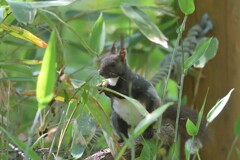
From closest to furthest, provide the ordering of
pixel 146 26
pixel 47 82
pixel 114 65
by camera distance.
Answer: pixel 47 82 → pixel 146 26 → pixel 114 65

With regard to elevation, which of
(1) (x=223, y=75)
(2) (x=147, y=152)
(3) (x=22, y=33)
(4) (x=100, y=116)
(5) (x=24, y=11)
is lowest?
(1) (x=223, y=75)

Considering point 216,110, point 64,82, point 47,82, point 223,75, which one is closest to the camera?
point 47,82

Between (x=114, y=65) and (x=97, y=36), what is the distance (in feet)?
1.28

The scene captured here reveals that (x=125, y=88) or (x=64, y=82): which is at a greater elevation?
(x=64, y=82)

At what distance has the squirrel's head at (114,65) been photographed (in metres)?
2.01

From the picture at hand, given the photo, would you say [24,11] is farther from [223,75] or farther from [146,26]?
[223,75]

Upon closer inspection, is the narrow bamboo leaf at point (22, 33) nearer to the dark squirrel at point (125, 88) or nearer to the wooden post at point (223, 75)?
the dark squirrel at point (125, 88)

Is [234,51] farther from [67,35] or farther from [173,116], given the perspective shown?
[67,35]

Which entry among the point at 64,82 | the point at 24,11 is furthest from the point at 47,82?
the point at 64,82

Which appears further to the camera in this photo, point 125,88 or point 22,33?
point 125,88

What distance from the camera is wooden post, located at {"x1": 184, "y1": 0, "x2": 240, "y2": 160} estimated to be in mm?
2354

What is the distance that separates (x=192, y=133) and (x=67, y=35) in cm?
228

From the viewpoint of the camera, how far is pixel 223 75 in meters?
2.40

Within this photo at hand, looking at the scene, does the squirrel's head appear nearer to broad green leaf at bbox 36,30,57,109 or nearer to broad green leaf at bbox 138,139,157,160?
broad green leaf at bbox 138,139,157,160
